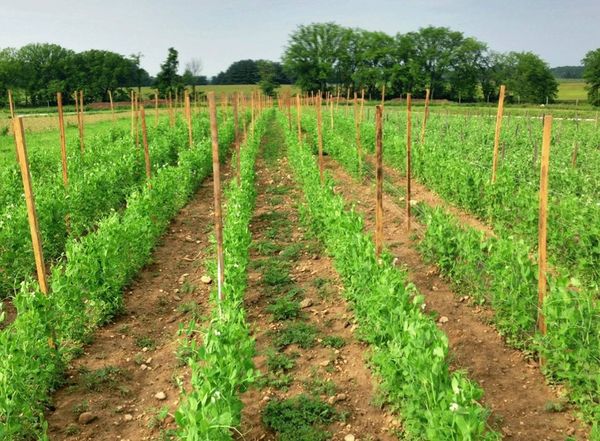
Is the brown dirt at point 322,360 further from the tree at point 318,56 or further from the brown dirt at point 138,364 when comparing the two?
the tree at point 318,56

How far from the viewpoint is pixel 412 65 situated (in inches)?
3273

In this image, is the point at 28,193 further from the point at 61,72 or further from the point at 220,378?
the point at 61,72

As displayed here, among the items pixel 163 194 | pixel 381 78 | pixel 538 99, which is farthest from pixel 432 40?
pixel 163 194

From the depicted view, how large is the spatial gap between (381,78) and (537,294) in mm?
87818

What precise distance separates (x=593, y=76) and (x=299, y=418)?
68.5 meters

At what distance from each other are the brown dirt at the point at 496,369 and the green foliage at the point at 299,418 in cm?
124

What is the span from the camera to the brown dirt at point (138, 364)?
398 cm

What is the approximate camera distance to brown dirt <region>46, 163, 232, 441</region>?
157 inches

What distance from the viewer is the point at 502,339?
5066mm

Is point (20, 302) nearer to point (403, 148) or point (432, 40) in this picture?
point (403, 148)

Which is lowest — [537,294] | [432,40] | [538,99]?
[537,294]

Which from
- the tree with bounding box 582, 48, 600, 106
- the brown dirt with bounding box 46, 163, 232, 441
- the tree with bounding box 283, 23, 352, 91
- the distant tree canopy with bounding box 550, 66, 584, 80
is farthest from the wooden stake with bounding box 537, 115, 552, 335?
the distant tree canopy with bounding box 550, 66, 584, 80

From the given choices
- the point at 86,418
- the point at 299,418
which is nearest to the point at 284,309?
the point at 299,418

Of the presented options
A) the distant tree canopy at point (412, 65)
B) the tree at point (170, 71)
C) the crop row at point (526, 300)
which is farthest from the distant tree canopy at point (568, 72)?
the crop row at point (526, 300)
